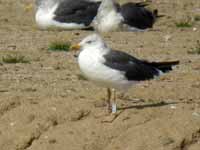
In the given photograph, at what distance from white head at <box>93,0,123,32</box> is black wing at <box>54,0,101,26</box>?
0.43m

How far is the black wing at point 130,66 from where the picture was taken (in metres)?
11.2

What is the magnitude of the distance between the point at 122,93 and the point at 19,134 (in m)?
1.69

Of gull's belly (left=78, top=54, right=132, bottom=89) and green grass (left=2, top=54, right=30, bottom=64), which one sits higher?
green grass (left=2, top=54, right=30, bottom=64)

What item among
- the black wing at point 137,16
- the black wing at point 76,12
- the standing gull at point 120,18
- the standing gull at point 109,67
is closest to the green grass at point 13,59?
the standing gull at point 109,67

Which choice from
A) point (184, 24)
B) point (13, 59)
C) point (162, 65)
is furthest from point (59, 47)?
point (162, 65)

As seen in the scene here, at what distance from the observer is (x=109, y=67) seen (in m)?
11.0

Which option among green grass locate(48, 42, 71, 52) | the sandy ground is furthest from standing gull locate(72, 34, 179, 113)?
green grass locate(48, 42, 71, 52)

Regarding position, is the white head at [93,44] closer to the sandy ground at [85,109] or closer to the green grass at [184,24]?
the sandy ground at [85,109]

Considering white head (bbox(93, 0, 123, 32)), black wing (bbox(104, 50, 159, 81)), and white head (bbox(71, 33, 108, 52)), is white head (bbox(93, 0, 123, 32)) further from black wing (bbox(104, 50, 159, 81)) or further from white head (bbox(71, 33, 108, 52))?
white head (bbox(71, 33, 108, 52))

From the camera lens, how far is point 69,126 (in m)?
11.3

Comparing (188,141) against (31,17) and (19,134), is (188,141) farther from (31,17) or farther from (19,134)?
(31,17)

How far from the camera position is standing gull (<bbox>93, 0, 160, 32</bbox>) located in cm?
1875

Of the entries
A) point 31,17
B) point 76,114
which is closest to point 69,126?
point 76,114

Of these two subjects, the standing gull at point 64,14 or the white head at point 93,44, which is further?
the standing gull at point 64,14
